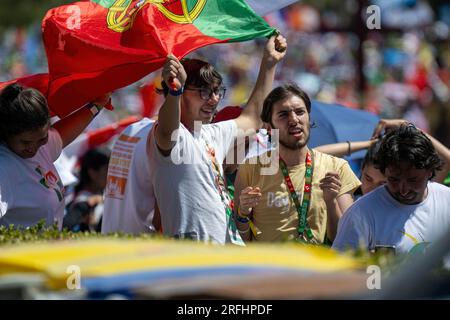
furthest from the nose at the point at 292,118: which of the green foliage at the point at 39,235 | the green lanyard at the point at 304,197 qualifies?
the green foliage at the point at 39,235

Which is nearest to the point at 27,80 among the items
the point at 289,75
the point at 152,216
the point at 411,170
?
the point at 152,216

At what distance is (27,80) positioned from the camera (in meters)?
6.41

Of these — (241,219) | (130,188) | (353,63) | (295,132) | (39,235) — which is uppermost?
(353,63)

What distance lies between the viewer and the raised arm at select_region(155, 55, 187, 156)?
507cm

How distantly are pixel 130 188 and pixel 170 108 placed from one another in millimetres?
1121

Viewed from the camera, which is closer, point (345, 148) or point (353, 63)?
point (345, 148)

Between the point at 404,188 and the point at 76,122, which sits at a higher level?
the point at 76,122

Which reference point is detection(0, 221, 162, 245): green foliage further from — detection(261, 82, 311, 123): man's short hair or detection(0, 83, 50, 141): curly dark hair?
detection(261, 82, 311, 123): man's short hair

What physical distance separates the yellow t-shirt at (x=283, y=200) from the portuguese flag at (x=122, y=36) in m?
0.87

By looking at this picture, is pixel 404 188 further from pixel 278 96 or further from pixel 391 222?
pixel 278 96

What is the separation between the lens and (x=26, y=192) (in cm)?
542

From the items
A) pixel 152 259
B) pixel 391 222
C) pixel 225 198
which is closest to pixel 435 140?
pixel 391 222

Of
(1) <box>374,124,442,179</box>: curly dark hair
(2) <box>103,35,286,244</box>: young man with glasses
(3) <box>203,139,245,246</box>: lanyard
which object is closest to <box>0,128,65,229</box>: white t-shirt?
(2) <box>103,35,286,244</box>: young man with glasses
